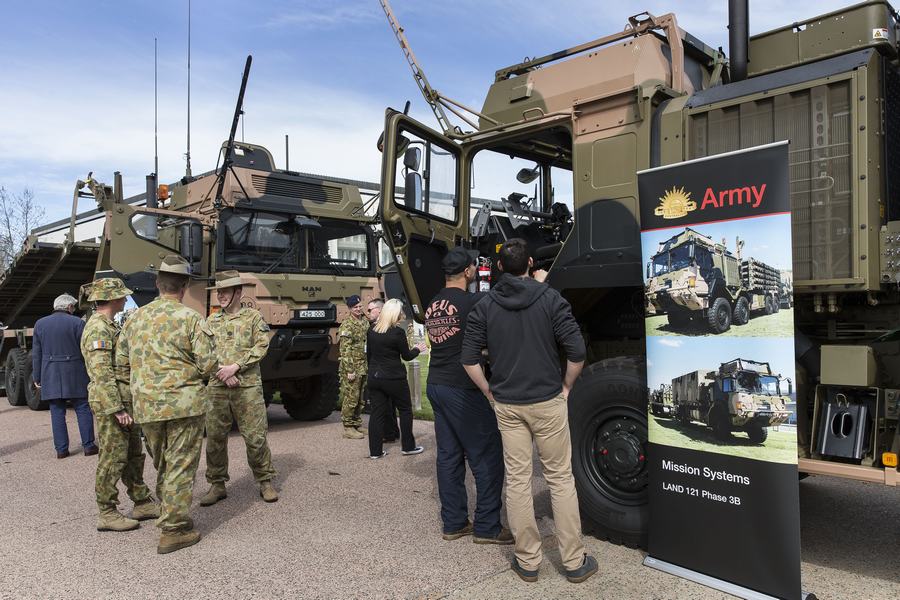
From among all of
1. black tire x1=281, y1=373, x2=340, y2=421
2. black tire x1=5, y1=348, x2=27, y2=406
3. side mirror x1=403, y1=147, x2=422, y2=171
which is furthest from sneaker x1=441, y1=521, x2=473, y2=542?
black tire x1=5, y1=348, x2=27, y2=406

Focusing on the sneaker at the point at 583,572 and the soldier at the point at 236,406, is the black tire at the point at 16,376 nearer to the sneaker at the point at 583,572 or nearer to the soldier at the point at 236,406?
the soldier at the point at 236,406

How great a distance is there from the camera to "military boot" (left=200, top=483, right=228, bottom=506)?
5.27 meters

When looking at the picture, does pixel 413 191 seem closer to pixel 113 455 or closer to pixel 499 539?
pixel 499 539

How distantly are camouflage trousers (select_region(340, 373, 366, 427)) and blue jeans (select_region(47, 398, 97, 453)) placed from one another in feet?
8.57

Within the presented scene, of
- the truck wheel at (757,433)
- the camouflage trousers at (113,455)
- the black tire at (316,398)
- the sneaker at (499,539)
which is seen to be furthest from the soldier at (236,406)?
the black tire at (316,398)

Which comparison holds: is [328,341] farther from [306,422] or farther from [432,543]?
[432,543]

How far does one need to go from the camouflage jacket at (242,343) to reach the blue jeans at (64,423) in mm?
2688

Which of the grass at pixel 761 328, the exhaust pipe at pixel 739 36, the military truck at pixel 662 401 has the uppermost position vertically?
the exhaust pipe at pixel 739 36

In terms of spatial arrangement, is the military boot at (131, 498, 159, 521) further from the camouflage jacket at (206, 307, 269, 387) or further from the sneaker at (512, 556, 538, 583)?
the sneaker at (512, 556, 538, 583)

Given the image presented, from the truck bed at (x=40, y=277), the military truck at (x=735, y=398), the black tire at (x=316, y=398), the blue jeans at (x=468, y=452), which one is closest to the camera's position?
the military truck at (x=735, y=398)

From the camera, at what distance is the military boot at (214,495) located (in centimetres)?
527

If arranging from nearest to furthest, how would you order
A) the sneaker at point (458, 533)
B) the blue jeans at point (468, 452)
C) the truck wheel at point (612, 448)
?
1. the truck wheel at point (612, 448)
2. the blue jeans at point (468, 452)
3. the sneaker at point (458, 533)

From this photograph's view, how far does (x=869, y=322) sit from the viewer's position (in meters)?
3.62

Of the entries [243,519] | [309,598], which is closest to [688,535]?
[309,598]
